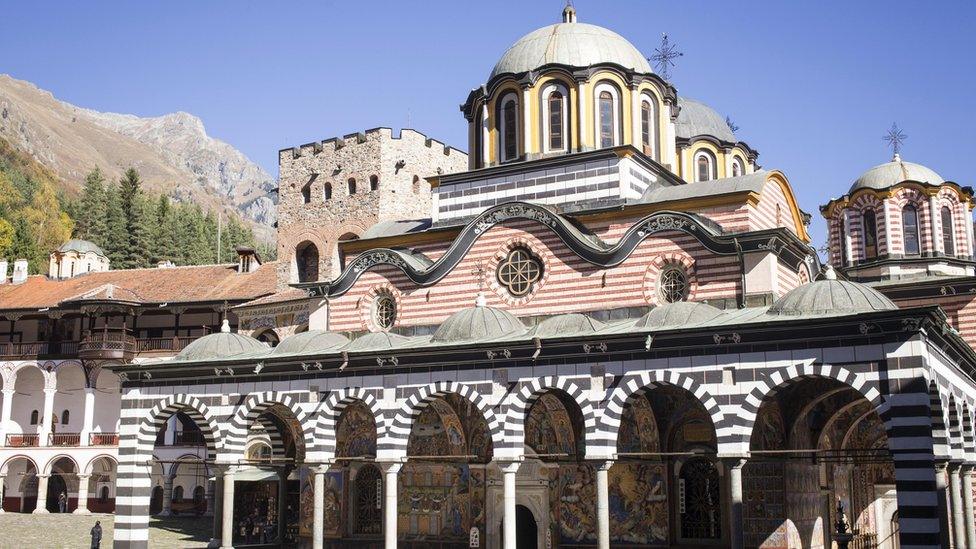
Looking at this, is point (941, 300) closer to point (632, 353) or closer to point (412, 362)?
point (632, 353)

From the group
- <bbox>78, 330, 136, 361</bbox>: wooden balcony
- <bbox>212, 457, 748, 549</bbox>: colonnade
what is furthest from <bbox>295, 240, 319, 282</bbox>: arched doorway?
<bbox>212, 457, 748, 549</bbox>: colonnade

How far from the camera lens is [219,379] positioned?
23.8 m

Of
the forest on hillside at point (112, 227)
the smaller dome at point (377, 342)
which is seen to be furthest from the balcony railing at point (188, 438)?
the forest on hillside at point (112, 227)

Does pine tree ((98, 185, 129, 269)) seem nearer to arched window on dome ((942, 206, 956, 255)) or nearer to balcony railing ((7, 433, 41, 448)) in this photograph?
balcony railing ((7, 433, 41, 448))

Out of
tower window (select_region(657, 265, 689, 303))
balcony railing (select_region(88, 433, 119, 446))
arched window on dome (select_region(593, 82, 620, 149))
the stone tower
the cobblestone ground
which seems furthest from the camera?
balcony railing (select_region(88, 433, 119, 446))

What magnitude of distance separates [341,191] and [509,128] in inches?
558

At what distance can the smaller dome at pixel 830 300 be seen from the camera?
18.3 meters

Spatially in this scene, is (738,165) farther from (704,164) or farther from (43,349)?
(43,349)

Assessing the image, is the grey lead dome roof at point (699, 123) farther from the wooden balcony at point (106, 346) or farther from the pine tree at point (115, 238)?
the pine tree at point (115, 238)

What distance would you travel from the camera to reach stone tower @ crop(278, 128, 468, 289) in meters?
38.9

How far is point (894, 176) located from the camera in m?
31.9

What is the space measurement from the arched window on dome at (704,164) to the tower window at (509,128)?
351 inches

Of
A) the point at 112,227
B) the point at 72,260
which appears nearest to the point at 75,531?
the point at 72,260

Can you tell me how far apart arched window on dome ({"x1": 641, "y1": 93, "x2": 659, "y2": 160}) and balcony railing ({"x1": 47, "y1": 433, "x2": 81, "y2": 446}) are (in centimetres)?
2596
